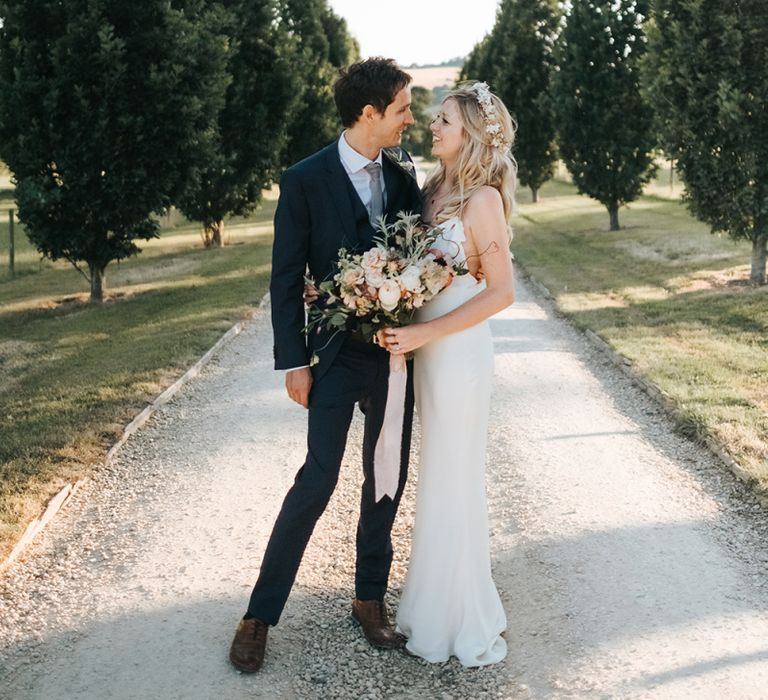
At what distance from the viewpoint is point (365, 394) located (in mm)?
4023

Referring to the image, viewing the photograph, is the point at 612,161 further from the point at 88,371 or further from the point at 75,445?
the point at 75,445

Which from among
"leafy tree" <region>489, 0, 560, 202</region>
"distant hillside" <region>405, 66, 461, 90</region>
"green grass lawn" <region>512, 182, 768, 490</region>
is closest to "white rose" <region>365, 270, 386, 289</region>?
"green grass lawn" <region>512, 182, 768, 490</region>

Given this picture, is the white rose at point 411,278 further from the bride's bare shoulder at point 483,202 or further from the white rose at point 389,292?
the bride's bare shoulder at point 483,202

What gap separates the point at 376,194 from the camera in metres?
4.00

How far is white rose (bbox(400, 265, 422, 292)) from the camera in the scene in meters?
3.60

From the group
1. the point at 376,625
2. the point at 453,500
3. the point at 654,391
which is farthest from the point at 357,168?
the point at 654,391

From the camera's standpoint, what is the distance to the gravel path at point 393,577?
12.3 ft

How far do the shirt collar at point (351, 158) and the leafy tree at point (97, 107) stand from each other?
10205 mm

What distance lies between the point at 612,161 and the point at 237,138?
9523 millimetres

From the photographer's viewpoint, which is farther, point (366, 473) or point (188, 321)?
point (188, 321)

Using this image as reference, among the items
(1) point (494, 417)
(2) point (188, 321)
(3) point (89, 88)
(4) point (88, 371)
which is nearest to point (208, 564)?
(1) point (494, 417)

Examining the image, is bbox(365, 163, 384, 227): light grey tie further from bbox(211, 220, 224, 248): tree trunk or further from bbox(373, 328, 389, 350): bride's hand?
bbox(211, 220, 224, 248): tree trunk

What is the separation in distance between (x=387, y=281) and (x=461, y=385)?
66 centimetres

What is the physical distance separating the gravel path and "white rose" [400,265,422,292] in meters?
1.62
